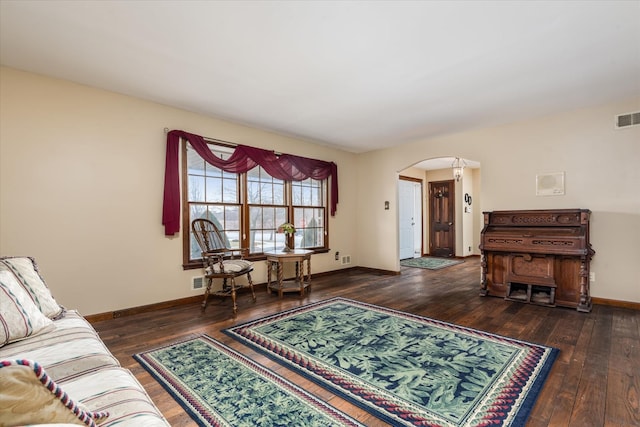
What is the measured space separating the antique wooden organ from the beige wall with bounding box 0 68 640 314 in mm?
269

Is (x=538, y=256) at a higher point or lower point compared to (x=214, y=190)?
lower

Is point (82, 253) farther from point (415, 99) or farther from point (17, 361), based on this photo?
point (415, 99)

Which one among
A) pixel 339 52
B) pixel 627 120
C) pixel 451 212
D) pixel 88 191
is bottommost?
pixel 451 212

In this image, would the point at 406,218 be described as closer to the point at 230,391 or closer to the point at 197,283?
the point at 197,283

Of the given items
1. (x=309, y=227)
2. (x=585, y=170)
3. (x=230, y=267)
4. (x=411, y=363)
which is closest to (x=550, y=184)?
(x=585, y=170)

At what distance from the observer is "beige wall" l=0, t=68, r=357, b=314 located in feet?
9.54

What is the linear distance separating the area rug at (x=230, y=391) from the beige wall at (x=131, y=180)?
55.0 inches

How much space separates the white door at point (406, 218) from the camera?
7793 millimetres

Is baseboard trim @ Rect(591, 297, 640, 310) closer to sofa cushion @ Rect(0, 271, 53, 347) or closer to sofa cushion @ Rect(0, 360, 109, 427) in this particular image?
sofa cushion @ Rect(0, 360, 109, 427)

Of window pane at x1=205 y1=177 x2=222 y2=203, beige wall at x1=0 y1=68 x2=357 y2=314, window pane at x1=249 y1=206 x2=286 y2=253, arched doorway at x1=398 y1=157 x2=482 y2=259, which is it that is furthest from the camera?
arched doorway at x1=398 y1=157 x2=482 y2=259

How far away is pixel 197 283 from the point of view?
13.4 feet

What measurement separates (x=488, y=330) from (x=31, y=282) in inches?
145

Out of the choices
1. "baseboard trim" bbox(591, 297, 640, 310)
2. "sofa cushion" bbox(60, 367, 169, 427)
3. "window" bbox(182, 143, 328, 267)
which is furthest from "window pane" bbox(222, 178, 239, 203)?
"baseboard trim" bbox(591, 297, 640, 310)

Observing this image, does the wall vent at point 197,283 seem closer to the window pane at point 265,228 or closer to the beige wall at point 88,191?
the beige wall at point 88,191
